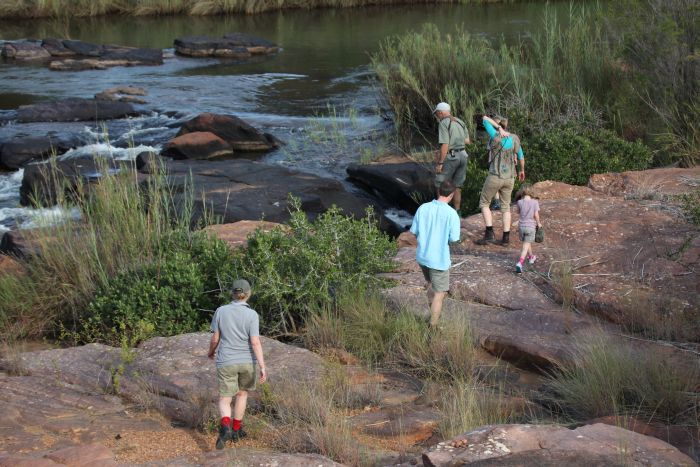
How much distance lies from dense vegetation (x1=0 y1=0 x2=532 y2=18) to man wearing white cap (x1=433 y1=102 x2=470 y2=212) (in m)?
27.0

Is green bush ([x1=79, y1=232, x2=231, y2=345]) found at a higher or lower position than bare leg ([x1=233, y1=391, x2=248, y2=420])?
lower

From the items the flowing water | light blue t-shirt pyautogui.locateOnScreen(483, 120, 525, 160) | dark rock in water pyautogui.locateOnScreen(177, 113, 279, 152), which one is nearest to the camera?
light blue t-shirt pyautogui.locateOnScreen(483, 120, 525, 160)

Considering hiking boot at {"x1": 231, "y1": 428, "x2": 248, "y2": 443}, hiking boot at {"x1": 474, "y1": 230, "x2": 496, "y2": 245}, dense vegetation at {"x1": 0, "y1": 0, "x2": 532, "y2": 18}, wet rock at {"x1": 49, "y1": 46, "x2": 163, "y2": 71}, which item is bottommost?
hiking boot at {"x1": 231, "y1": 428, "x2": 248, "y2": 443}

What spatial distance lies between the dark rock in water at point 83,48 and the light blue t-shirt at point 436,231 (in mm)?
21600

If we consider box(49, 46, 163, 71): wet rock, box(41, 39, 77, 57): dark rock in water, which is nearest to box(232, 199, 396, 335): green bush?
box(49, 46, 163, 71): wet rock

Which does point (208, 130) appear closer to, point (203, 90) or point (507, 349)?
point (203, 90)

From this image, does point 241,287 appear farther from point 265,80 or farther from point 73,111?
point 265,80

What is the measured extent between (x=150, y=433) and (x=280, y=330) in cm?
264

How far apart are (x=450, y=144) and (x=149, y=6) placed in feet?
90.2

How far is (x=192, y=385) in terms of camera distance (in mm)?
6977

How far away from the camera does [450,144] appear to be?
1159 centimetres

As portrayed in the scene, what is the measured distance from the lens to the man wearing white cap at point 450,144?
37.7 ft

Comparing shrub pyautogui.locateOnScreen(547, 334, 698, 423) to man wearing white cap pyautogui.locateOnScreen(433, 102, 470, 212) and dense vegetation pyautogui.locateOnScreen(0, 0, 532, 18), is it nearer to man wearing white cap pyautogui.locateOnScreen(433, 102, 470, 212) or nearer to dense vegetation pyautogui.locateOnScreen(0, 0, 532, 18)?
man wearing white cap pyautogui.locateOnScreen(433, 102, 470, 212)

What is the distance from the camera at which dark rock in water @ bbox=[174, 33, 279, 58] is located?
28344 millimetres
